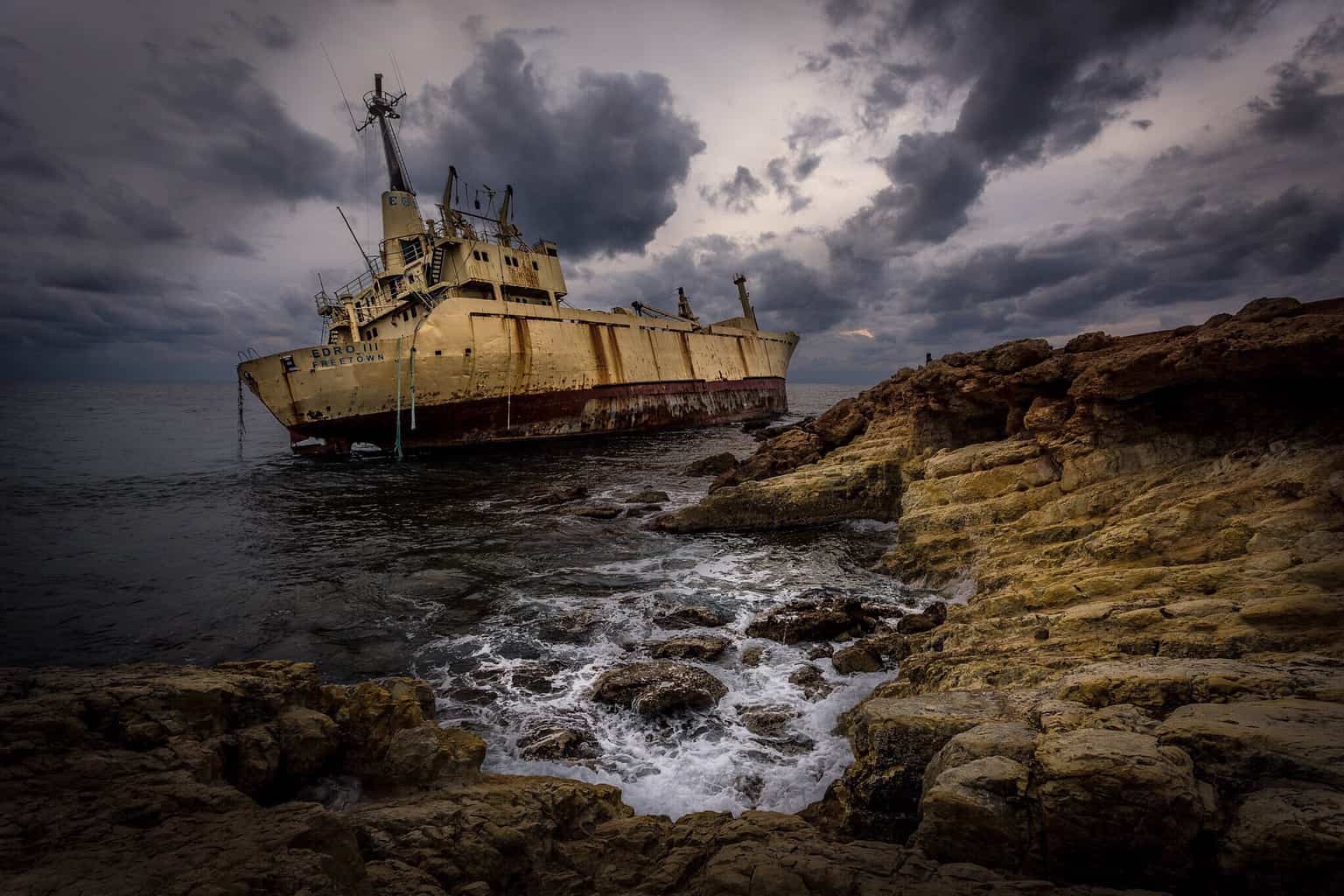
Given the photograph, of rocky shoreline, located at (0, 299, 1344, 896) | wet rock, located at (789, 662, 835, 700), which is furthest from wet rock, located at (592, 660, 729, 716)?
wet rock, located at (789, 662, 835, 700)

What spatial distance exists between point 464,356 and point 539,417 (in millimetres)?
5498

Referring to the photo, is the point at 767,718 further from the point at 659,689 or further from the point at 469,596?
the point at 469,596

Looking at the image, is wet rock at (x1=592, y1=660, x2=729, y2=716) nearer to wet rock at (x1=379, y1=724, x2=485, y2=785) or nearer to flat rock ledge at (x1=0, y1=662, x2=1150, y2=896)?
flat rock ledge at (x1=0, y1=662, x2=1150, y2=896)

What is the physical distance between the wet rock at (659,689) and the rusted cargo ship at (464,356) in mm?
21015

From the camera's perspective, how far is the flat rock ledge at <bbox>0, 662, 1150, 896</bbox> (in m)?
2.54

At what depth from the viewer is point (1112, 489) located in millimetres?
7957

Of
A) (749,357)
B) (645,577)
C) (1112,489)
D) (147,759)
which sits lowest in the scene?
(645,577)

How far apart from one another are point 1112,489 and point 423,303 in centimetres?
2804

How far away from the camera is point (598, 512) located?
15.4 meters

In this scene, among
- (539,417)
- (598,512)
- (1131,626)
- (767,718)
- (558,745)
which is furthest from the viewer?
(539,417)

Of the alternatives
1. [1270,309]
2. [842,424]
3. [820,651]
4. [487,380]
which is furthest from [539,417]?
[1270,309]

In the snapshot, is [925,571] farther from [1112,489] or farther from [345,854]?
[345,854]

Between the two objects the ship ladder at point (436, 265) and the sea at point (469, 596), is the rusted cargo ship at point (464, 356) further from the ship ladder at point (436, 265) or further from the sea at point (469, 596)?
the sea at point (469, 596)

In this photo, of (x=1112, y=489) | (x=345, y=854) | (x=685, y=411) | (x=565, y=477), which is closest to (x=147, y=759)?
(x=345, y=854)
